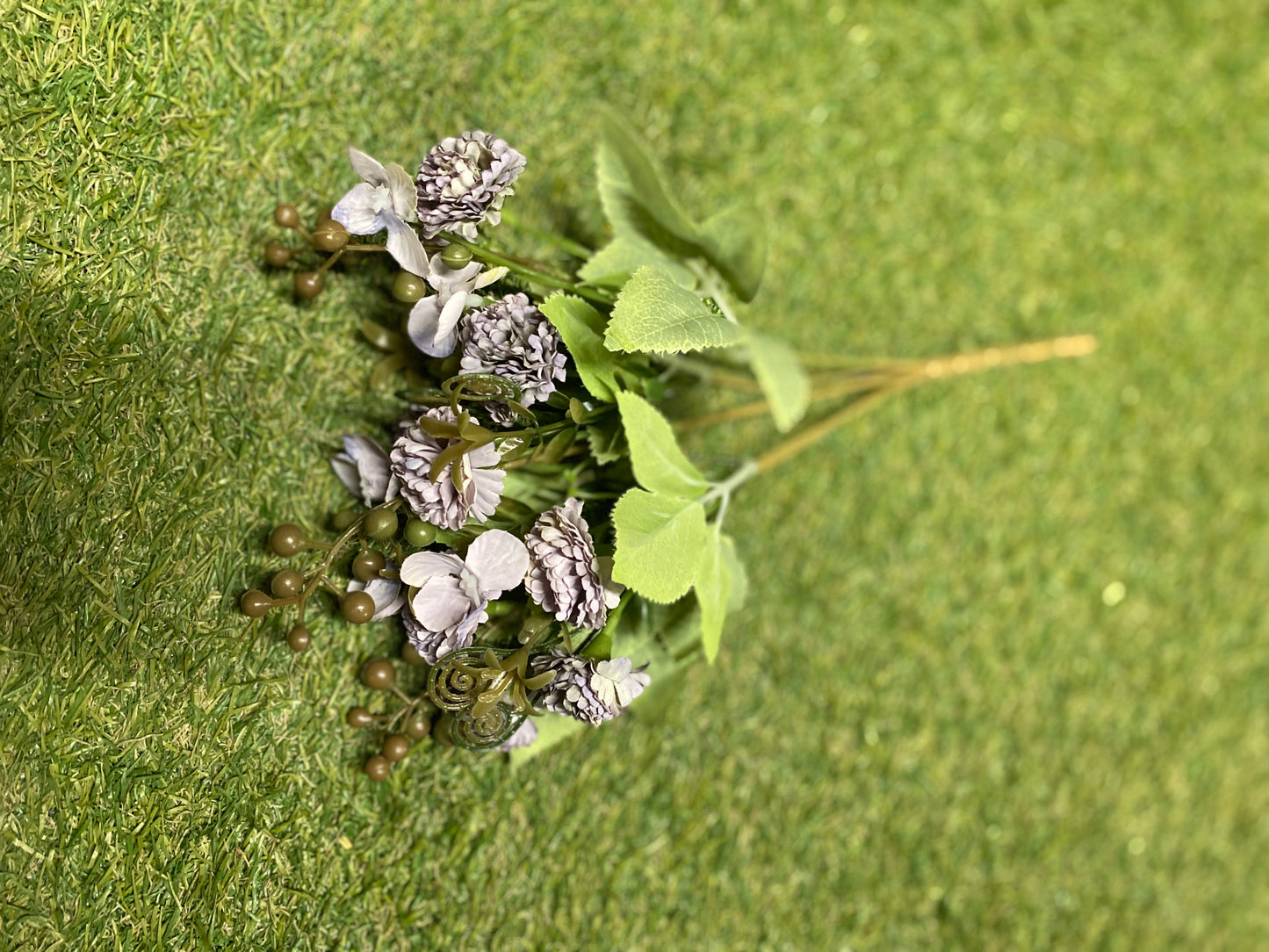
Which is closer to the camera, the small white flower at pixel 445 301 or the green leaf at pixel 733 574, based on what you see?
the small white flower at pixel 445 301

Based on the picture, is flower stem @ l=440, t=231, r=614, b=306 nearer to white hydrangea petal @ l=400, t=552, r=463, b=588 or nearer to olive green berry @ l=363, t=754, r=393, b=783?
white hydrangea petal @ l=400, t=552, r=463, b=588

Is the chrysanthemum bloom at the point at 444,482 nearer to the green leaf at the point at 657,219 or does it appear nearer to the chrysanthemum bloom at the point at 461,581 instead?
the chrysanthemum bloom at the point at 461,581

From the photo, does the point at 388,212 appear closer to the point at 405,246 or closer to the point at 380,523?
the point at 405,246

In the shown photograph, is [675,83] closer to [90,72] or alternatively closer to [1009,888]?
[90,72]

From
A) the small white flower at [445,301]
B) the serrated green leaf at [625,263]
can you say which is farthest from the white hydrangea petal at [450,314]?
the serrated green leaf at [625,263]

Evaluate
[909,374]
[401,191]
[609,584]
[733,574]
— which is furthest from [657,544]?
[909,374]
